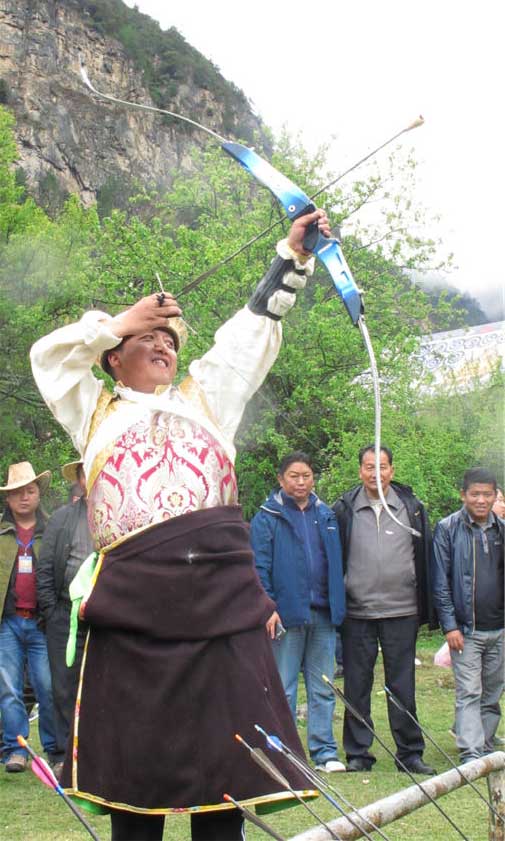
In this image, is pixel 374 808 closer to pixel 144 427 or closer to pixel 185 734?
pixel 185 734

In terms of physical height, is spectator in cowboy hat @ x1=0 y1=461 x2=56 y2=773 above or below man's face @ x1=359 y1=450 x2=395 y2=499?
below

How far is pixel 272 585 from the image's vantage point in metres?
6.16

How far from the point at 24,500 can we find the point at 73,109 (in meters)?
81.0

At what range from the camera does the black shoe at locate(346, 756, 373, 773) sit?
19.0 ft

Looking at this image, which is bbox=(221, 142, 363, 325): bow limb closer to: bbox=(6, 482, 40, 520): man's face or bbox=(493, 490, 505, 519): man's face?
bbox=(6, 482, 40, 520): man's face

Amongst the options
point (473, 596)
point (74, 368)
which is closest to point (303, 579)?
point (473, 596)

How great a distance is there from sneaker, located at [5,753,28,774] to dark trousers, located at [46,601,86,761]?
22cm

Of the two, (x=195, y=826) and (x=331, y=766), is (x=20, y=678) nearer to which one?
(x=331, y=766)

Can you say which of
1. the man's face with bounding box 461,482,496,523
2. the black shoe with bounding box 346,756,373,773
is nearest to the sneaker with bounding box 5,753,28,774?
the black shoe with bounding box 346,756,373,773

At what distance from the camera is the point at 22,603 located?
20.3 feet

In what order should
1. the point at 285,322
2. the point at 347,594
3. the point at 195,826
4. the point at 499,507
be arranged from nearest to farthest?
the point at 195,826 → the point at 347,594 → the point at 499,507 → the point at 285,322

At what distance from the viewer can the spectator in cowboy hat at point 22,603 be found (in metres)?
6.10

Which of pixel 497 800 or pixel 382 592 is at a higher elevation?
pixel 382 592

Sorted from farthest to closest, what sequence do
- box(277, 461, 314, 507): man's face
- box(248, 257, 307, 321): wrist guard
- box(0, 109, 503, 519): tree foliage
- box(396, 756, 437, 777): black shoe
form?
box(0, 109, 503, 519): tree foliage
box(277, 461, 314, 507): man's face
box(396, 756, 437, 777): black shoe
box(248, 257, 307, 321): wrist guard
